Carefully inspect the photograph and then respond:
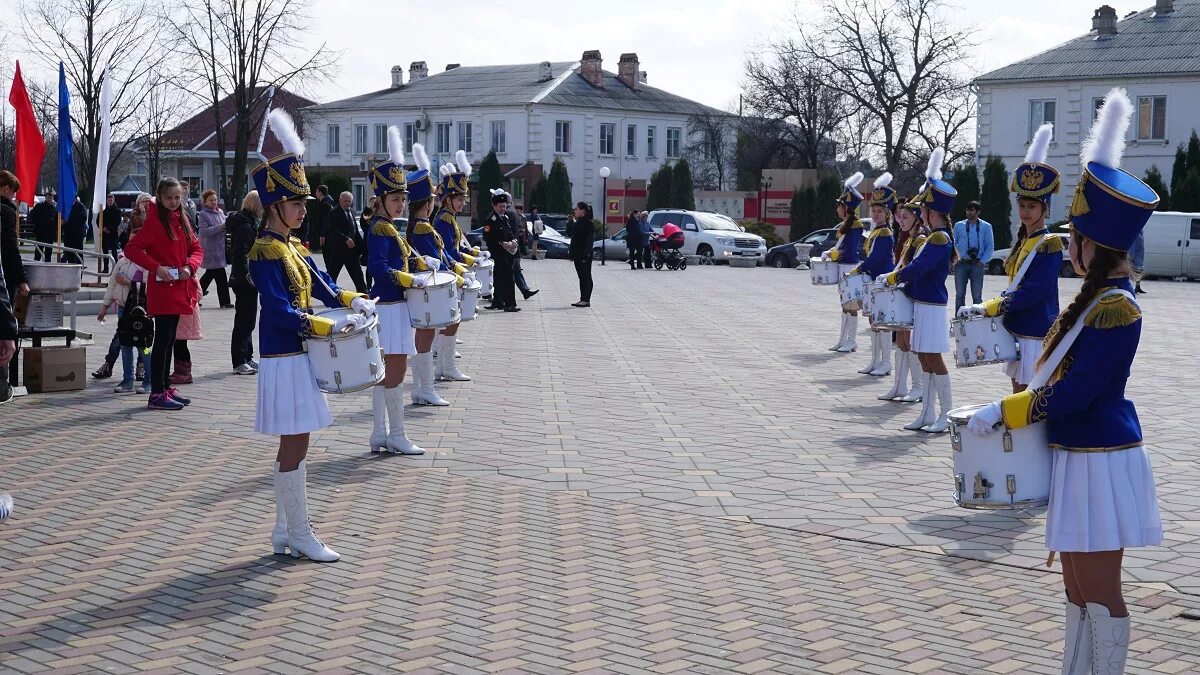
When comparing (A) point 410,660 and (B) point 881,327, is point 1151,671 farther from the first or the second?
(B) point 881,327

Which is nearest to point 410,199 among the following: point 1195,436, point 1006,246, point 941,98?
point 1195,436

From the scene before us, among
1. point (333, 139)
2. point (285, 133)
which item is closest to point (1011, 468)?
point (285, 133)

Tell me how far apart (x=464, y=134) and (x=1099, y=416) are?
7765 cm

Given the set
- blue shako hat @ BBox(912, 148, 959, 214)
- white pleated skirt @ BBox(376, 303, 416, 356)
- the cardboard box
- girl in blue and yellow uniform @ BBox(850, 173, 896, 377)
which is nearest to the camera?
white pleated skirt @ BBox(376, 303, 416, 356)

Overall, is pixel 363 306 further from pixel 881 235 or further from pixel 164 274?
pixel 881 235

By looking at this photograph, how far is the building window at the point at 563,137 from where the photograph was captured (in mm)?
79062

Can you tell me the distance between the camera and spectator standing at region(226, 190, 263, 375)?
47.9 feet

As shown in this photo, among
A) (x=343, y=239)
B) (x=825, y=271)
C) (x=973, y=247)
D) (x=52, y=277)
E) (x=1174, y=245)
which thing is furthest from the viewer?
(x=1174, y=245)

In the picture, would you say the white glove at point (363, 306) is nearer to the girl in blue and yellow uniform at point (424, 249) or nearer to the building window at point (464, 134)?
the girl in blue and yellow uniform at point (424, 249)

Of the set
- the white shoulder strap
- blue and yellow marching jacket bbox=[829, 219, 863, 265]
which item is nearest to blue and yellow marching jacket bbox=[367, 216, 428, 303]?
the white shoulder strap

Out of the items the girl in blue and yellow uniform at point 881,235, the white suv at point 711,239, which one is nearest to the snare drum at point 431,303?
the girl in blue and yellow uniform at point 881,235

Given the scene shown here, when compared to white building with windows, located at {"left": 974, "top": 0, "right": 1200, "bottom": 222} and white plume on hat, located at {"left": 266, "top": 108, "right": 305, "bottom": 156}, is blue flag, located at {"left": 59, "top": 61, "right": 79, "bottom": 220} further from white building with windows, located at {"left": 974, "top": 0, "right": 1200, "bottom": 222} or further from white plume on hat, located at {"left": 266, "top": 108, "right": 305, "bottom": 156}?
white building with windows, located at {"left": 974, "top": 0, "right": 1200, "bottom": 222}

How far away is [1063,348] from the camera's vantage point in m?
4.79

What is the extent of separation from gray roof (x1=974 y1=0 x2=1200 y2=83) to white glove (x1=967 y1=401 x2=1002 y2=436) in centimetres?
5346
